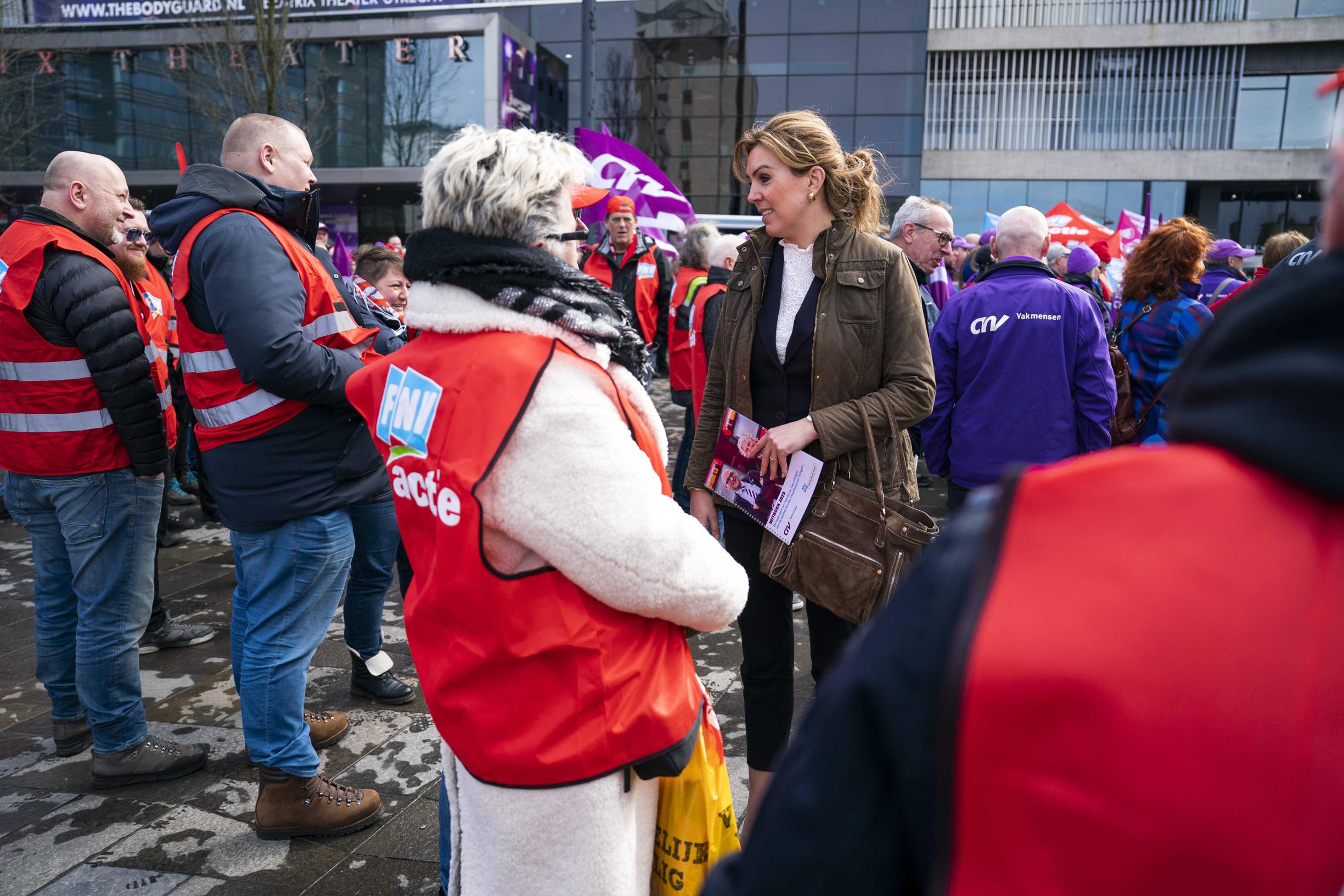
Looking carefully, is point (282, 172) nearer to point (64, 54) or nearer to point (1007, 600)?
point (1007, 600)

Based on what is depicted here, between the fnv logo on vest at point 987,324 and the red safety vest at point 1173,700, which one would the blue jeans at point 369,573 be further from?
the red safety vest at point 1173,700

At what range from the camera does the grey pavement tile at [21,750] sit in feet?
11.4

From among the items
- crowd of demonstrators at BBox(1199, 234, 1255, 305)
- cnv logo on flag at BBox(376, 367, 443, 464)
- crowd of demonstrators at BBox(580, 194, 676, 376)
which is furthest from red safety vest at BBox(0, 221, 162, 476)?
crowd of demonstrators at BBox(1199, 234, 1255, 305)

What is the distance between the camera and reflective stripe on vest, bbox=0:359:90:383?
132 inches

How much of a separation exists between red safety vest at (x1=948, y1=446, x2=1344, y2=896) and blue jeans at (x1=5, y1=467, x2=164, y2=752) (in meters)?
3.57

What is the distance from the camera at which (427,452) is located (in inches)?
66.6

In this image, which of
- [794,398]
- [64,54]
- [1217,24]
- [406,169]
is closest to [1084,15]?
[1217,24]

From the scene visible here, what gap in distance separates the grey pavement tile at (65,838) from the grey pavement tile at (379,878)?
0.62 metres

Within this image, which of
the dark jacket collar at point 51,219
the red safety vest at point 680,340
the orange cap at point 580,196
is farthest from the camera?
the red safety vest at point 680,340

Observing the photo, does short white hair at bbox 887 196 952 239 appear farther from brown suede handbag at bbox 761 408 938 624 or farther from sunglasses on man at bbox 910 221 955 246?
brown suede handbag at bbox 761 408 938 624

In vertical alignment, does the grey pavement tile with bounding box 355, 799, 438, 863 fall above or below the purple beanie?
below

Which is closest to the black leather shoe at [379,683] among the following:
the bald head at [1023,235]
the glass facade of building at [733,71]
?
the bald head at [1023,235]

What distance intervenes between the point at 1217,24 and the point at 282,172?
2952 cm

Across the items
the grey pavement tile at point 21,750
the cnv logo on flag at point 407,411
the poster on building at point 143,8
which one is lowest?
the grey pavement tile at point 21,750
